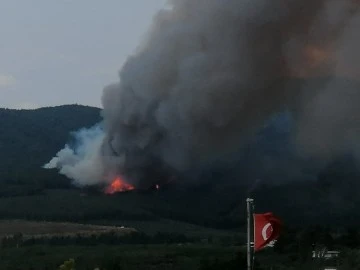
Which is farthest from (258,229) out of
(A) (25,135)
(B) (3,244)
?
(A) (25,135)

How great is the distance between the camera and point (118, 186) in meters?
90.6

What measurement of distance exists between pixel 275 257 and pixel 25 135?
120782 millimetres

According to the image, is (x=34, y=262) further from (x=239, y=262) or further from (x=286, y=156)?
(x=286, y=156)

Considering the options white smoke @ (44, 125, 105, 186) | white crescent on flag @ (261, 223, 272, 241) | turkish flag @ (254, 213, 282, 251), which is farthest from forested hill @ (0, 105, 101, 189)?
white crescent on flag @ (261, 223, 272, 241)

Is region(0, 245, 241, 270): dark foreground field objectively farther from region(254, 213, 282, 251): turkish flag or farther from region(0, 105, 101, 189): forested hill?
region(0, 105, 101, 189): forested hill

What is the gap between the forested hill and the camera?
426 ft

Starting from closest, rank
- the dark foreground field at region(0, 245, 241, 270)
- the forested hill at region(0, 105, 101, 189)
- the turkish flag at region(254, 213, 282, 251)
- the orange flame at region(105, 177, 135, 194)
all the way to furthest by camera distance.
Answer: the turkish flag at region(254, 213, 282, 251) → the dark foreground field at region(0, 245, 241, 270) → the orange flame at region(105, 177, 135, 194) → the forested hill at region(0, 105, 101, 189)

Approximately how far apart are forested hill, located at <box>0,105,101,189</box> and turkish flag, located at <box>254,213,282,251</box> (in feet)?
298

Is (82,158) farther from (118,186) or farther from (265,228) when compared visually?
(265,228)

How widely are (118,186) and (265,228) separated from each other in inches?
2645

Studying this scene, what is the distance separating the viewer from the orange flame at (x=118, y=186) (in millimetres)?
89125

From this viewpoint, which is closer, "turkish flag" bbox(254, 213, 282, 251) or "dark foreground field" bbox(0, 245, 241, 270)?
"turkish flag" bbox(254, 213, 282, 251)

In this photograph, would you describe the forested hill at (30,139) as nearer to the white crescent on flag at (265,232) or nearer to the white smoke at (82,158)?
the white smoke at (82,158)

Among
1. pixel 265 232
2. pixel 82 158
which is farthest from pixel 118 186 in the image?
pixel 265 232
